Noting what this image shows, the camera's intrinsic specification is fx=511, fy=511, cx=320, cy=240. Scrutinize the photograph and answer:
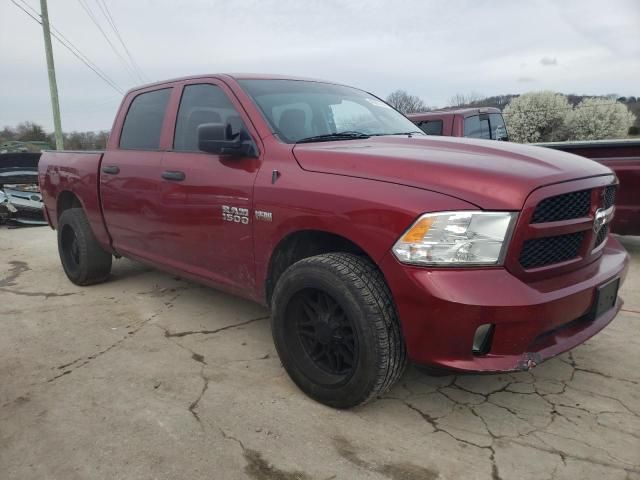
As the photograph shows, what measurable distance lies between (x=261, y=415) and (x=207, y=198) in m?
1.42

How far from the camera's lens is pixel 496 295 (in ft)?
7.00

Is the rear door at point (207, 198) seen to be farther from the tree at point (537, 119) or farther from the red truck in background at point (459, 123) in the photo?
the tree at point (537, 119)

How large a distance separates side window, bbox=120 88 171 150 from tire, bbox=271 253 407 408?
1920mm

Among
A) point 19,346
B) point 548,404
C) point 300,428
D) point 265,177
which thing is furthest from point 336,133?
point 19,346

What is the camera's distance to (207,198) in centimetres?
331

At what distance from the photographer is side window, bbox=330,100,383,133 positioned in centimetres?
346

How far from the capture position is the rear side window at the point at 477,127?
25.3ft

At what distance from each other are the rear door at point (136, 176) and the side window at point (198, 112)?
0.77 feet

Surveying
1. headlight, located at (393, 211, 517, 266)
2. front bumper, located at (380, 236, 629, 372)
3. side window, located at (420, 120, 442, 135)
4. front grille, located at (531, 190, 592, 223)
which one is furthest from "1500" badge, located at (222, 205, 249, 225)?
side window, located at (420, 120, 442, 135)

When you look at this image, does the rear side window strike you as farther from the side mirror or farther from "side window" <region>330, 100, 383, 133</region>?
the side mirror

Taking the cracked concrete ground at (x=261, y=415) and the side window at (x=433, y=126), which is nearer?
the cracked concrete ground at (x=261, y=415)

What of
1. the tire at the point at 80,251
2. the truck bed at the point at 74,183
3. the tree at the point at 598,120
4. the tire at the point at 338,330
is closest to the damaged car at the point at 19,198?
the truck bed at the point at 74,183

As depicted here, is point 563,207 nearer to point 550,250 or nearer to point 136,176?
point 550,250

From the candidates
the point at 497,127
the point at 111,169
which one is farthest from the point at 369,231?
the point at 497,127
